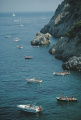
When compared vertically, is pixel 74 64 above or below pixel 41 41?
above

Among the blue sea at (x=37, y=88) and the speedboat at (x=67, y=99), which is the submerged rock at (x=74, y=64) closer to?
the blue sea at (x=37, y=88)

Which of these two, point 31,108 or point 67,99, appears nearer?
point 31,108

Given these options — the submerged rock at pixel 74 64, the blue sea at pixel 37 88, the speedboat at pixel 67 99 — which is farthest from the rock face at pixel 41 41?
the speedboat at pixel 67 99

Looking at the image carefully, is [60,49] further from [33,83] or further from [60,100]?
[60,100]

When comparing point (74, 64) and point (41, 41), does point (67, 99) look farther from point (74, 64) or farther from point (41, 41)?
point (41, 41)

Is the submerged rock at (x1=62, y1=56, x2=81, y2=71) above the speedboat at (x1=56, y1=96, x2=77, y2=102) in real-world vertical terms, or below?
above

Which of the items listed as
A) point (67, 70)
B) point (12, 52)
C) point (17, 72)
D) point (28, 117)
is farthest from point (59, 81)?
point (12, 52)

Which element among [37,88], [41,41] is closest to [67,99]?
[37,88]

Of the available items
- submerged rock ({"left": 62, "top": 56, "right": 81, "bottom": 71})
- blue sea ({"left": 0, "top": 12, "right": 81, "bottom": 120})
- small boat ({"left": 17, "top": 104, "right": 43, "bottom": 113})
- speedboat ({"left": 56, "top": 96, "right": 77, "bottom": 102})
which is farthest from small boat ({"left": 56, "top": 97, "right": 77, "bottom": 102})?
submerged rock ({"left": 62, "top": 56, "right": 81, "bottom": 71})

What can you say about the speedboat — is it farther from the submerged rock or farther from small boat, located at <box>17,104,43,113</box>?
the submerged rock

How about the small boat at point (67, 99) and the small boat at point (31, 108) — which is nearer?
the small boat at point (31, 108)

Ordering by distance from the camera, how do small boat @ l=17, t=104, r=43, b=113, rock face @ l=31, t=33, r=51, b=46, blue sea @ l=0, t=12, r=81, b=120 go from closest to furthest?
blue sea @ l=0, t=12, r=81, b=120, small boat @ l=17, t=104, r=43, b=113, rock face @ l=31, t=33, r=51, b=46
